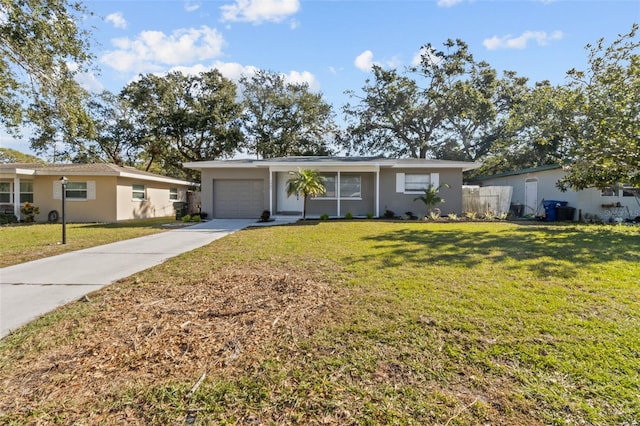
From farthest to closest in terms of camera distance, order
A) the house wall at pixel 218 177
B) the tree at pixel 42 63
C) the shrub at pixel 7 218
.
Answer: the house wall at pixel 218 177
the shrub at pixel 7 218
the tree at pixel 42 63

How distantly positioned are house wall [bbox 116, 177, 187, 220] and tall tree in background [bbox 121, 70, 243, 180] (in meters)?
4.61

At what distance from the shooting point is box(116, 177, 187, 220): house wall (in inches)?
638

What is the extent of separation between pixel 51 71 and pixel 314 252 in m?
8.54

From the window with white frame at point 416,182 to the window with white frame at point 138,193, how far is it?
561 inches

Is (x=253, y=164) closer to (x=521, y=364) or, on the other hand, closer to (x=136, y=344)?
(x=136, y=344)

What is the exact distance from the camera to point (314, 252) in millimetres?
6789

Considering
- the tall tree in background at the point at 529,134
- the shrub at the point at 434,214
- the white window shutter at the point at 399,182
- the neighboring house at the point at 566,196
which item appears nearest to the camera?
the tall tree in background at the point at 529,134

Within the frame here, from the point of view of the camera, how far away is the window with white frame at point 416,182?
1544 centimetres

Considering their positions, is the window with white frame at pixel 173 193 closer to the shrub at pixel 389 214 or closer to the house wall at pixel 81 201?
the house wall at pixel 81 201

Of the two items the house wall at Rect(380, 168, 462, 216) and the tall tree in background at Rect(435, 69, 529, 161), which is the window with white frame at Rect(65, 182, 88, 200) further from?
the tall tree in background at Rect(435, 69, 529, 161)

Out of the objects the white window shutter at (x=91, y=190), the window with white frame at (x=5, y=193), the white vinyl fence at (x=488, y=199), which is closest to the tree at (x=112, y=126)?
the window with white frame at (x=5, y=193)

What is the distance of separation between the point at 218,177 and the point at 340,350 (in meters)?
14.0

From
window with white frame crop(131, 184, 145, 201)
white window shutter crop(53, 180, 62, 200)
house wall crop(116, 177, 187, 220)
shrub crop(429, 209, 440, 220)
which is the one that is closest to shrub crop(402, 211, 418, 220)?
shrub crop(429, 209, 440, 220)

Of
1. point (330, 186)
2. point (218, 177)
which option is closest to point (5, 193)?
point (218, 177)
